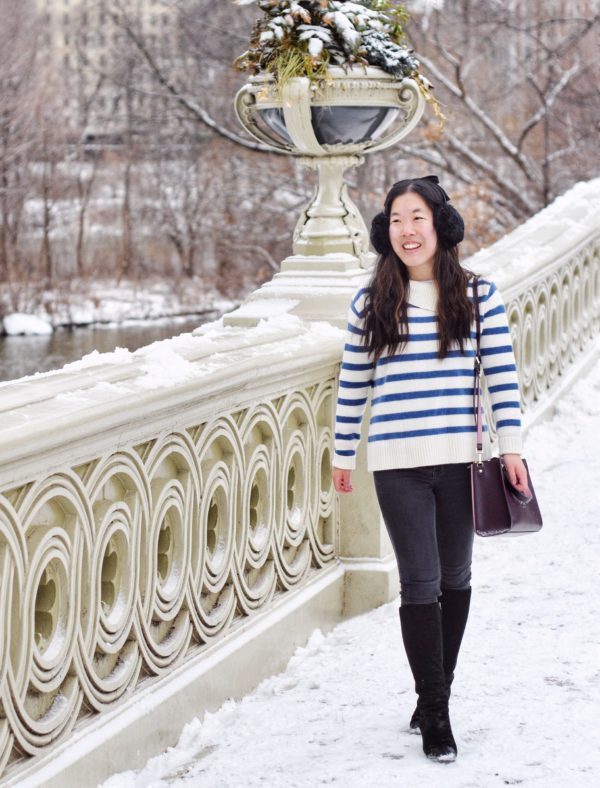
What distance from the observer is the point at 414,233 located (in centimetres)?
326

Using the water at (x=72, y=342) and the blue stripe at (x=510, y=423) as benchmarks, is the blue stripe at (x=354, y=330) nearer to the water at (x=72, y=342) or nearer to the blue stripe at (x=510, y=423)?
the blue stripe at (x=510, y=423)

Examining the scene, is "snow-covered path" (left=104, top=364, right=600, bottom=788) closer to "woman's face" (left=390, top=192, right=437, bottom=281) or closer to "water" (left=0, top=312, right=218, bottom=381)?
"woman's face" (left=390, top=192, right=437, bottom=281)

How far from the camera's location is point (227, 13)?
1355 inches

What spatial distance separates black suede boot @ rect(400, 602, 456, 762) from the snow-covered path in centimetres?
6

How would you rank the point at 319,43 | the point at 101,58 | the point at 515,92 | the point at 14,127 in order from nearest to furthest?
the point at 319,43
the point at 515,92
the point at 14,127
the point at 101,58

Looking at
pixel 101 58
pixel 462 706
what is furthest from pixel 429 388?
pixel 101 58

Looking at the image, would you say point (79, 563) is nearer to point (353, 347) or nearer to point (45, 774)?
point (45, 774)

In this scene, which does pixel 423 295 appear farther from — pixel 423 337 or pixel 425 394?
pixel 425 394

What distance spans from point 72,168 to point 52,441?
40348 millimetres

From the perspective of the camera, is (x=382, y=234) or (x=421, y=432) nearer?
(x=421, y=432)

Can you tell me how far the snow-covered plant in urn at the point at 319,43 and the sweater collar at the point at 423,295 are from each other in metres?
1.76

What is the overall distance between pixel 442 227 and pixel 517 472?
2.08 feet

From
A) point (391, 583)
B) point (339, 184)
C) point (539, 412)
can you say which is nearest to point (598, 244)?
point (539, 412)

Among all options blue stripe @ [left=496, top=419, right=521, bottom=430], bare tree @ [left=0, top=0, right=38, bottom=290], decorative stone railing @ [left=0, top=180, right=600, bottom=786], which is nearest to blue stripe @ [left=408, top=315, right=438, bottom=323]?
blue stripe @ [left=496, top=419, right=521, bottom=430]
